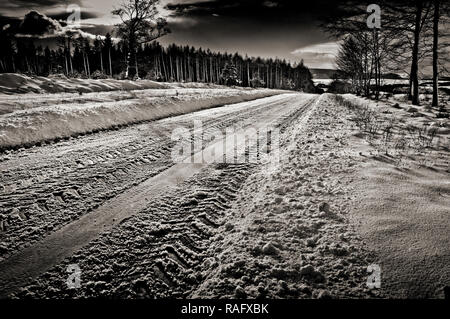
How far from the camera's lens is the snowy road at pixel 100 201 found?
260 centimetres

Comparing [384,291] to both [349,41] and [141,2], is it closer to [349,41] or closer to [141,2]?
[141,2]

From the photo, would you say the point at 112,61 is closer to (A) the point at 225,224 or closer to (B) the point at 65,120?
(B) the point at 65,120

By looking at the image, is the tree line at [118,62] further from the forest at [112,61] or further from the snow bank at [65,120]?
the snow bank at [65,120]

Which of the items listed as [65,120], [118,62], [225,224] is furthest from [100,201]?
[118,62]

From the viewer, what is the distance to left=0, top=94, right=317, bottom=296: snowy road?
2.60 metres

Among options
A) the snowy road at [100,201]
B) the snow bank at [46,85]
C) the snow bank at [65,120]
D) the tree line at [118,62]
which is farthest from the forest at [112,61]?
the snowy road at [100,201]

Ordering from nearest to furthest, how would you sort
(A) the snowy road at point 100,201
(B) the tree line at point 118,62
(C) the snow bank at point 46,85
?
(A) the snowy road at point 100,201
(C) the snow bank at point 46,85
(B) the tree line at point 118,62

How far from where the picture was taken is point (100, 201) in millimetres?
3623

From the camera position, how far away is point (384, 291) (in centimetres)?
205

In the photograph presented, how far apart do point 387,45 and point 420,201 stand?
16.4m

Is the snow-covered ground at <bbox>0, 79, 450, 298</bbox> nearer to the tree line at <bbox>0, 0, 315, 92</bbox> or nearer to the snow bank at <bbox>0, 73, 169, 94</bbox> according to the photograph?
the snow bank at <bbox>0, 73, 169, 94</bbox>

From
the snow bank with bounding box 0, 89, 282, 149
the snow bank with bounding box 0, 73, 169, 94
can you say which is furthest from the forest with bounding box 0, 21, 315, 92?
the snow bank with bounding box 0, 89, 282, 149

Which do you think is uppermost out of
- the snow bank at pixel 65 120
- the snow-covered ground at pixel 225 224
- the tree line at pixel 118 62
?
the tree line at pixel 118 62

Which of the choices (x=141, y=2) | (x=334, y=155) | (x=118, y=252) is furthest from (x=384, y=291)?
(x=141, y=2)
